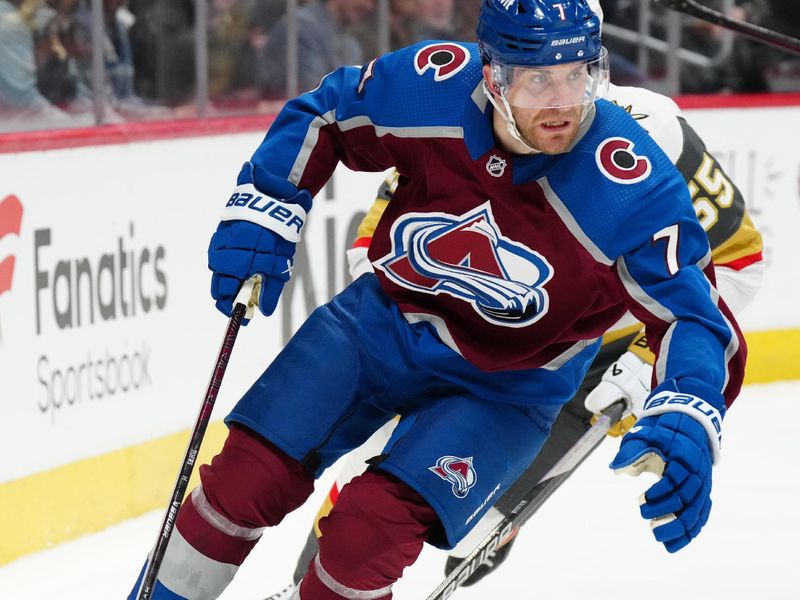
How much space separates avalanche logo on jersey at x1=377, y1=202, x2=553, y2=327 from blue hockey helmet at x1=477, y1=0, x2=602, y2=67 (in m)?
0.26

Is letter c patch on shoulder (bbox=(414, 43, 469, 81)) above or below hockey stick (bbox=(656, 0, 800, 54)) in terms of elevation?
above

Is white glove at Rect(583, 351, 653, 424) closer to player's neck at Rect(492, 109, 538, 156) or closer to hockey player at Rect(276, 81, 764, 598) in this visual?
hockey player at Rect(276, 81, 764, 598)

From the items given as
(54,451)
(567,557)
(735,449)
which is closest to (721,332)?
(567,557)

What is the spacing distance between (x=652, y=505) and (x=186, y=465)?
0.86m

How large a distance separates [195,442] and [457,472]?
0.47 metres

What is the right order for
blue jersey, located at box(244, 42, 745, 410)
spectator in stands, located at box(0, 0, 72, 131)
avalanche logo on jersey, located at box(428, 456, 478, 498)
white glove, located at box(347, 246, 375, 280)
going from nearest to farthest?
blue jersey, located at box(244, 42, 745, 410), avalanche logo on jersey, located at box(428, 456, 478, 498), white glove, located at box(347, 246, 375, 280), spectator in stands, located at box(0, 0, 72, 131)

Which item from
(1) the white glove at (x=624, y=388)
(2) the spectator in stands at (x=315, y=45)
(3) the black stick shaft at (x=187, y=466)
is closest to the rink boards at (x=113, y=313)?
(2) the spectator in stands at (x=315, y=45)

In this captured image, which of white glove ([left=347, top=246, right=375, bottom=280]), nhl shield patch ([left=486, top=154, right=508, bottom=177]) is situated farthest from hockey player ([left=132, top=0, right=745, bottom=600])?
white glove ([left=347, top=246, right=375, bottom=280])

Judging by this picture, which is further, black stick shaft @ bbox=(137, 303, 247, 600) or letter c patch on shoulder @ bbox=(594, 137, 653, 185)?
black stick shaft @ bbox=(137, 303, 247, 600)

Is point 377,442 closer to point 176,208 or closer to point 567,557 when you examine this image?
point 567,557

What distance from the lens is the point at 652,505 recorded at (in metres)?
2.38

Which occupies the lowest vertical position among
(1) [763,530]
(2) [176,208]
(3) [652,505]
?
(1) [763,530]

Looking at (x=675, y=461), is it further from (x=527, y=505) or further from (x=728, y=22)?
(x=728, y=22)

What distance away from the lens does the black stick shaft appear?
2742 mm
